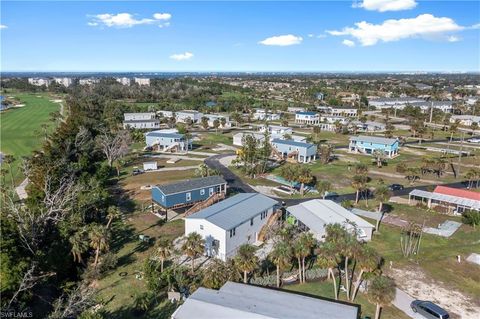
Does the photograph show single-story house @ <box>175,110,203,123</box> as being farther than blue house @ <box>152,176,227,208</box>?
Yes

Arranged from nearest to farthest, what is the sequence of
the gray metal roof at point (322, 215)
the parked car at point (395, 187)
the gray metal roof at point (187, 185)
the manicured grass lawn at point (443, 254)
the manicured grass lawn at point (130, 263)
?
the manicured grass lawn at point (130, 263) → the manicured grass lawn at point (443, 254) → the gray metal roof at point (322, 215) → the gray metal roof at point (187, 185) → the parked car at point (395, 187)

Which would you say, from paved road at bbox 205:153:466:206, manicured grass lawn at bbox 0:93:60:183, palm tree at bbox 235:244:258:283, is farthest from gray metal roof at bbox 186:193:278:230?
manicured grass lawn at bbox 0:93:60:183

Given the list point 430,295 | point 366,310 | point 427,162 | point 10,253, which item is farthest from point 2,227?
point 427,162

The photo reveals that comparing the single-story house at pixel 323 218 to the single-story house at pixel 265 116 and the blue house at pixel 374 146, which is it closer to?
the blue house at pixel 374 146

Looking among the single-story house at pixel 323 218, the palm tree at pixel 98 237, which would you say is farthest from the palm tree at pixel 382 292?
the palm tree at pixel 98 237

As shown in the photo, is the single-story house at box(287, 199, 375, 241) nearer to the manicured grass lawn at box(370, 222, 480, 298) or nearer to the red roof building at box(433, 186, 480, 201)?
the manicured grass lawn at box(370, 222, 480, 298)

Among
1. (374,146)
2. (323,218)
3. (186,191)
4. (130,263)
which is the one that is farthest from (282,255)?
(374,146)
